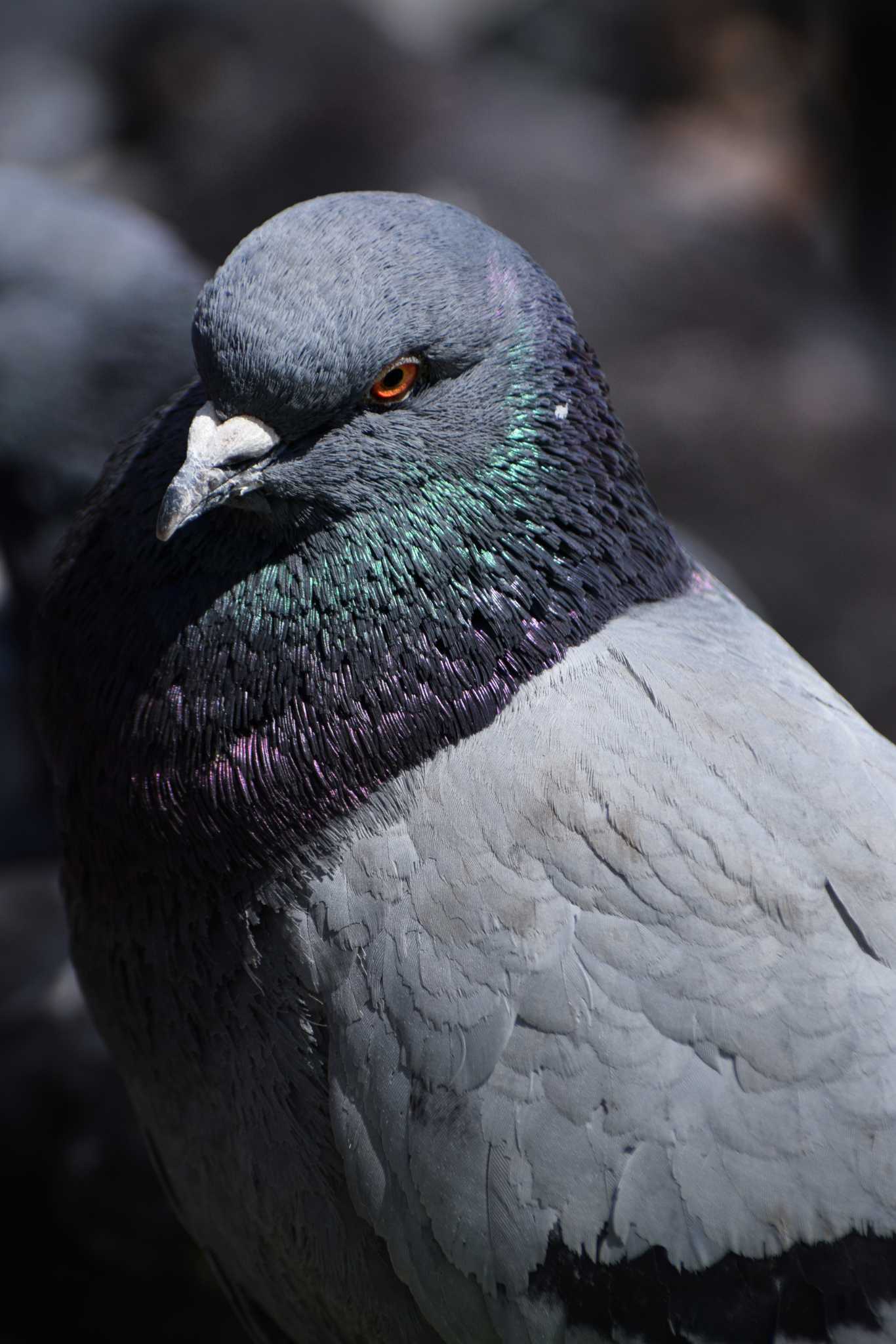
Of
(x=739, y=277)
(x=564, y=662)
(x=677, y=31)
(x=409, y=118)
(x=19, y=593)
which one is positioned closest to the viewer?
(x=564, y=662)

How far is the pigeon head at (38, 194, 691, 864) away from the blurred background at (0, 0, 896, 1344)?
81.7 inches

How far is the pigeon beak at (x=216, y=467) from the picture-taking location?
2.45 meters

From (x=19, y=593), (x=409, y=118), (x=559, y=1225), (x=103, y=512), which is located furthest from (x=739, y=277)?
(x=559, y=1225)

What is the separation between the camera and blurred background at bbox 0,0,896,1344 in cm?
443

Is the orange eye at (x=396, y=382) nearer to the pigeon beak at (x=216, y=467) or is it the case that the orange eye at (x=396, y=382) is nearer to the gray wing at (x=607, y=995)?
the pigeon beak at (x=216, y=467)

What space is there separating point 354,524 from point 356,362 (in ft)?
0.95

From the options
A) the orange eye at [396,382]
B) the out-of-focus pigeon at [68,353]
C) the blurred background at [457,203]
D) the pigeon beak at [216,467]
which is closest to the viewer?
the pigeon beak at [216,467]

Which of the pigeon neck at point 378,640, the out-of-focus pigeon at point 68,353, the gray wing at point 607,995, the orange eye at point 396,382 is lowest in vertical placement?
the gray wing at point 607,995

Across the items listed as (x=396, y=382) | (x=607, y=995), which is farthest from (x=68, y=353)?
(x=607, y=995)

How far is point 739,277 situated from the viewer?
27.9 feet

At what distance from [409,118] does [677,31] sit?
11.5 feet

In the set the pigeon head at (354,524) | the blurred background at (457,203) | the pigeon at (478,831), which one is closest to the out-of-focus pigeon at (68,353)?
the blurred background at (457,203)

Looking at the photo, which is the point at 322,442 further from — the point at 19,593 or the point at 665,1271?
the point at 19,593

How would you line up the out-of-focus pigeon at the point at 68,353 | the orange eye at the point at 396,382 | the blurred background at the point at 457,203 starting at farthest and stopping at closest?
1. the out-of-focus pigeon at the point at 68,353
2. the blurred background at the point at 457,203
3. the orange eye at the point at 396,382
